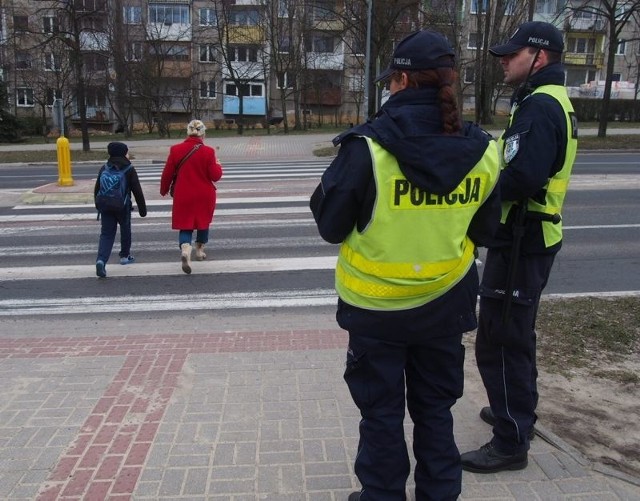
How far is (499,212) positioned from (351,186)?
75 centimetres

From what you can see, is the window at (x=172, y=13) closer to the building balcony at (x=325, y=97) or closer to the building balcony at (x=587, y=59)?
the building balcony at (x=325, y=97)

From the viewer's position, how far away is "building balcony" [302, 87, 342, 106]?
53062 mm

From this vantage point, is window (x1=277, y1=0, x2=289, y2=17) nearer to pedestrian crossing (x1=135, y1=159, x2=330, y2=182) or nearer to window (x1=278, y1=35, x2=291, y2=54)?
window (x1=278, y1=35, x2=291, y2=54)

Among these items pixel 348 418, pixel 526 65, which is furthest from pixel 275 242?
pixel 526 65

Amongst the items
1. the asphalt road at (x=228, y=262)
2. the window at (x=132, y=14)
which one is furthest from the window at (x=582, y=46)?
the asphalt road at (x=228, y=262)

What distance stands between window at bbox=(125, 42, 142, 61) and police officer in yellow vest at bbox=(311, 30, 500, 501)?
45849 mm

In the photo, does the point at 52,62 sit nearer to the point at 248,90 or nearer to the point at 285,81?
the point at 285,81

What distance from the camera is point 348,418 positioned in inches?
145

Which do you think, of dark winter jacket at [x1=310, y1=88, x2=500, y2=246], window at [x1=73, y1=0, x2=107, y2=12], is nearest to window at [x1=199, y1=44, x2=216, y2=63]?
window at [x1=73, y1=0, x2=107, y2=12]

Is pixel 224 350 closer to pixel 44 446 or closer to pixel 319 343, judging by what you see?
pixel 319 343

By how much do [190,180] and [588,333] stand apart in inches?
188

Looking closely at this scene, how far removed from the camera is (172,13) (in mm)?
55375

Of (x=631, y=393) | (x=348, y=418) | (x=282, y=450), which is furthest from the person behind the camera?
(x=631, y=393)

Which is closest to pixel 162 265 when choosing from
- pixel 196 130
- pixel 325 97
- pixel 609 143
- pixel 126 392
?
pixel 196 130
